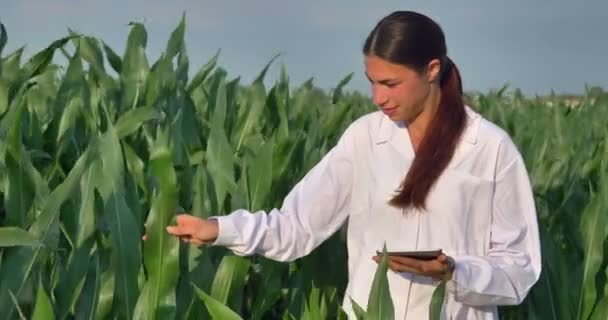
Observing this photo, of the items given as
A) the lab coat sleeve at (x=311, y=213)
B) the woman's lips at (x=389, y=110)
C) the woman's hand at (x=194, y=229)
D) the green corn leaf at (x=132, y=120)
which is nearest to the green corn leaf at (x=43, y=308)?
the woman's hand at (x=194, y=229)

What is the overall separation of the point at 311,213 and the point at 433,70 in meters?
0.34

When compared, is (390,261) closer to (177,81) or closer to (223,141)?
(223,141)

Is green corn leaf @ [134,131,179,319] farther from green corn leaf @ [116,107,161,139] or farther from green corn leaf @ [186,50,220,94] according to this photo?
green corn leaf @ [186,50,220,94]

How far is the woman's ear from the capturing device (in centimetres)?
212

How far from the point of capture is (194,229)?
200cm

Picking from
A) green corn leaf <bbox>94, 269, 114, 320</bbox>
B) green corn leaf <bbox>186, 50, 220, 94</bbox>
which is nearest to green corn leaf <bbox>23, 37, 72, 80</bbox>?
green corn leaf <bbox>186, 50, 220, 94</bbox>

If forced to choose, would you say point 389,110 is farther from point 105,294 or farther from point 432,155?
point 105,294

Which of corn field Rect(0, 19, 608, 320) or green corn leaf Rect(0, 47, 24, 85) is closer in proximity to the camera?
corn field Rect(0, 19, 608, 320)

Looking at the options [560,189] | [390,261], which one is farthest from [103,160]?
[560,189]

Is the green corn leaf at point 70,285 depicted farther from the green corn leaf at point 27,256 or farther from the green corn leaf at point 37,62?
the green corn leaf at point 37,62

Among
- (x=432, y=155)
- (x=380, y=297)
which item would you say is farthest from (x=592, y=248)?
(x=380, y=297)

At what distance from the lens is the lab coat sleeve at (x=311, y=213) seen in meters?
2.19

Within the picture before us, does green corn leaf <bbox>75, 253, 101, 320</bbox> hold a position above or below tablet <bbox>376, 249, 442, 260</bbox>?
below

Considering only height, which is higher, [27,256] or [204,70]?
[204,70]
